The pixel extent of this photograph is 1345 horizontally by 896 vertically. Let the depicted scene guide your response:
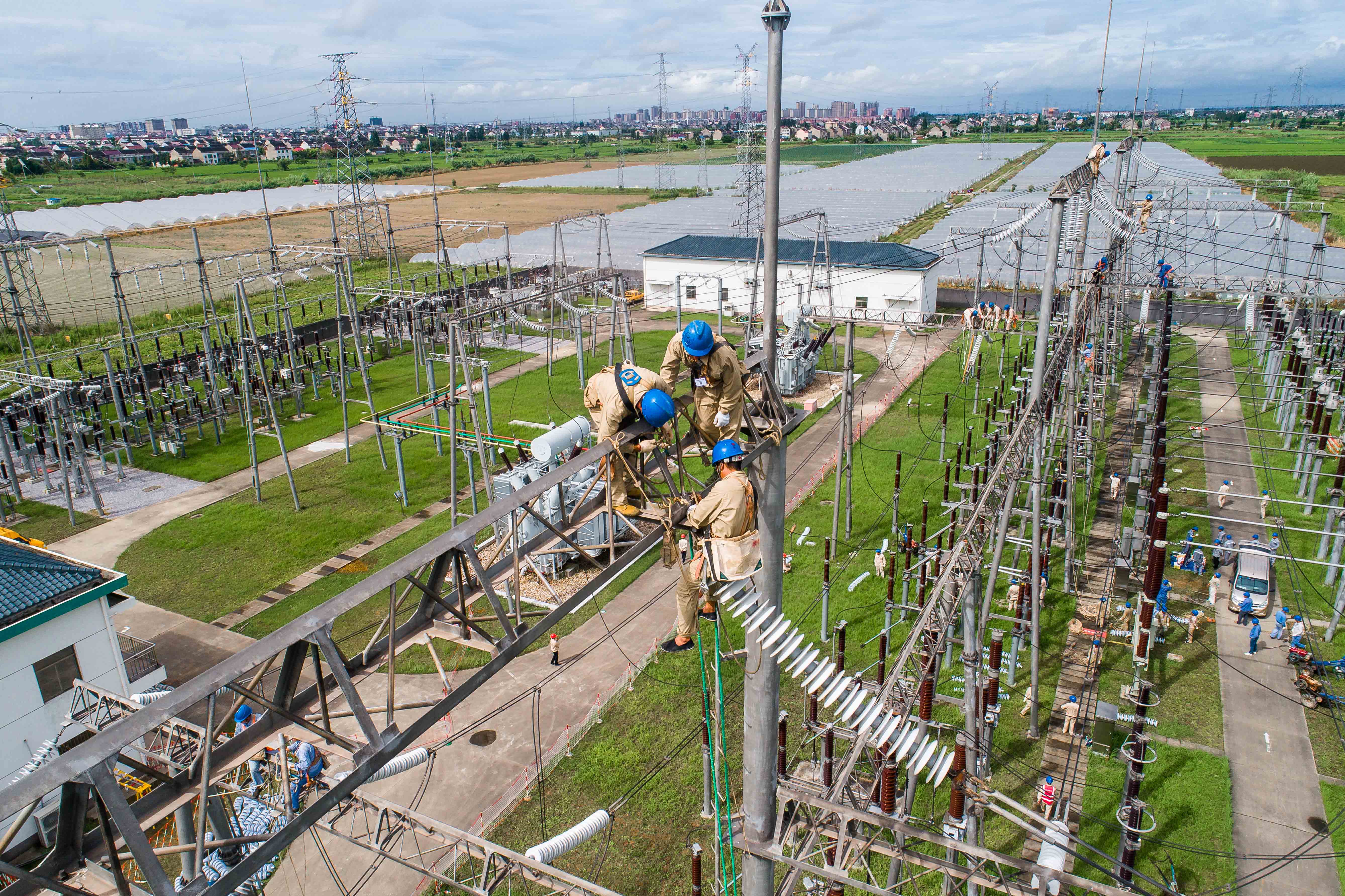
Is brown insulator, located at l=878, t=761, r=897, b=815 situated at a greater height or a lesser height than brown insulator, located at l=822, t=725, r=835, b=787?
greater

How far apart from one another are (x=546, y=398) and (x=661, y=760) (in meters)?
20.4

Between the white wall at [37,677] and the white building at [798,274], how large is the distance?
90.2 ft

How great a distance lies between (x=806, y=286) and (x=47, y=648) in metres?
33.3

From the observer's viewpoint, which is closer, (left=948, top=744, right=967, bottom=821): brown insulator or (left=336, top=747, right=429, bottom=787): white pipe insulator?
(left=948, top=744, right=967, bottom=821): brown insulator

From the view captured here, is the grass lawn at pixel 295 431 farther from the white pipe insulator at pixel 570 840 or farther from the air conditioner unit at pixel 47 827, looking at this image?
the white pipe insulator at pixel 570 840

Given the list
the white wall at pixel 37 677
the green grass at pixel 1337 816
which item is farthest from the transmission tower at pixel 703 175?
the green grass at pixel 1337 816

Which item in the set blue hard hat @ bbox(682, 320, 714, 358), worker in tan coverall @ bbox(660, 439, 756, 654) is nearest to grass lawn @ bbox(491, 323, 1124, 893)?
worker in tan coverall @ bbox(660, 439, 756, 654)

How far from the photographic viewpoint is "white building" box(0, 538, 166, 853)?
1224 cm

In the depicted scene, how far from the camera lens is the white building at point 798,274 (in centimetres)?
3978

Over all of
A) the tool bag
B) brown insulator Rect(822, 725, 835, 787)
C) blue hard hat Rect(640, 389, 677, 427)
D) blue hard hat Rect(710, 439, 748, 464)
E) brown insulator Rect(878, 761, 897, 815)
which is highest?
blue hard hat Rect(640, 389, 677, 427)

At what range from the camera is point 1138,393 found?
30047 millimetres

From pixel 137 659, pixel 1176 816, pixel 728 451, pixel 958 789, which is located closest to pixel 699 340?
pixel 728 451

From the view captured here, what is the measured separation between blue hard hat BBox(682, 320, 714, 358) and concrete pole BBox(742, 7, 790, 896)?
64 cm

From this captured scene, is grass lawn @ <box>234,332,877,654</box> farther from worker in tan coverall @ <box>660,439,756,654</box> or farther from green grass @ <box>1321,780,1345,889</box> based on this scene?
green grass @ <box>1321,780,1345,889</box>
